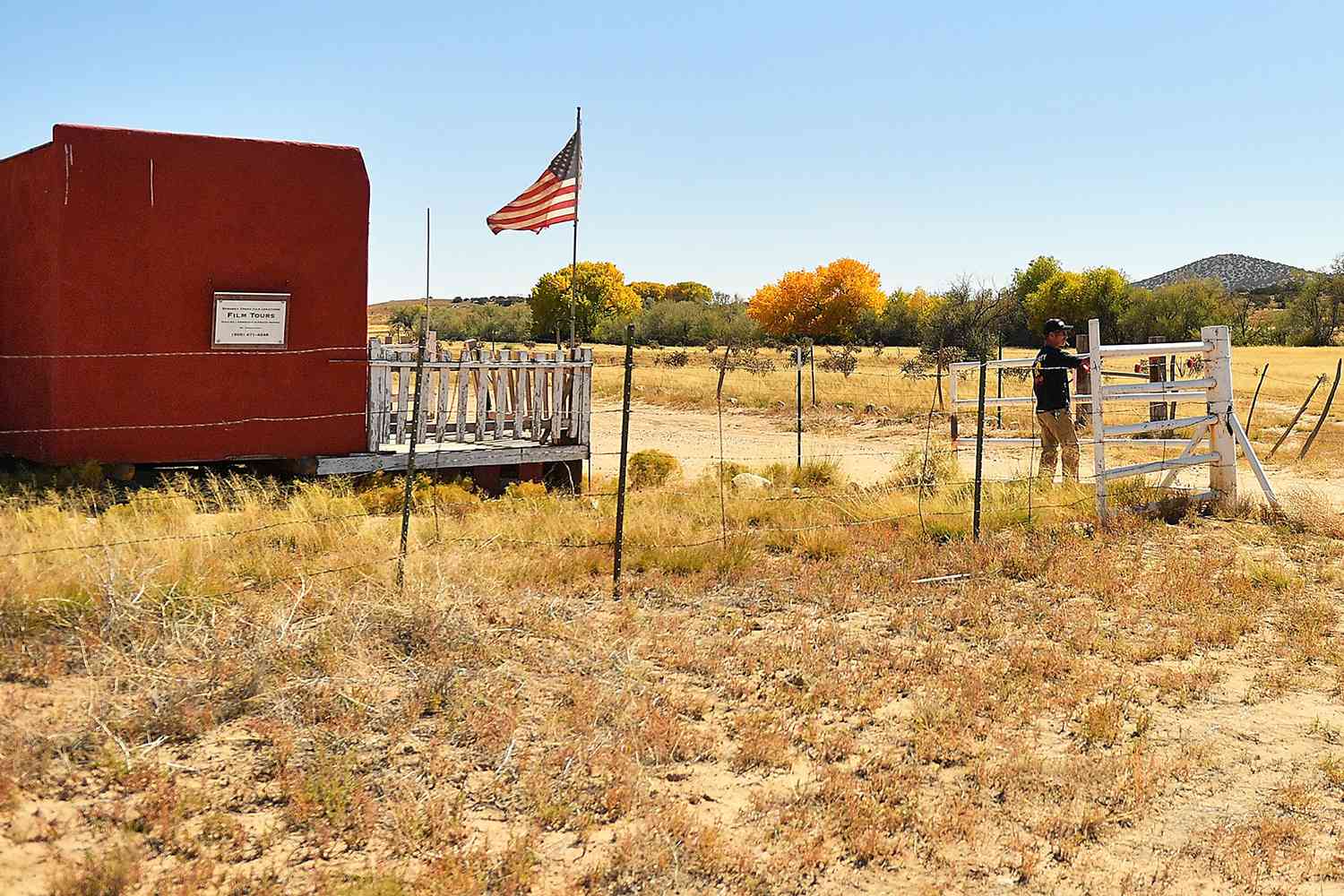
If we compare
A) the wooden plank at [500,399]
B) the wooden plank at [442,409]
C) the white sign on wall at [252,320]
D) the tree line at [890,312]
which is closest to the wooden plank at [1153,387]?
the wooden plank at [500,399]

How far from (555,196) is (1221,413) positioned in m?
7.77

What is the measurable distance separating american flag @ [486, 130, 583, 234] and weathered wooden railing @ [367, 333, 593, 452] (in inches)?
65.9

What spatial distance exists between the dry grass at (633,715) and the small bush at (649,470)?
15.6 feet

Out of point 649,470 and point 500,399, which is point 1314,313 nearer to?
point 649,470

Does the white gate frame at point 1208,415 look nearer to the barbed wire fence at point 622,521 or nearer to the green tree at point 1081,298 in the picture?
the barbed wire fence at point 622,521

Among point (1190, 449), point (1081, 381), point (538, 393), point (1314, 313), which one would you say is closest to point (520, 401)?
point (538, 393)

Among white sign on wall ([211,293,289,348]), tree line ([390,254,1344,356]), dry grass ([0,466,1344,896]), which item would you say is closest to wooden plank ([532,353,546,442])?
white sign on wall ([211,293,289,348])

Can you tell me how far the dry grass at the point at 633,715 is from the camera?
4426mm

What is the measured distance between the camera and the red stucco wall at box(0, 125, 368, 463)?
1034 cm

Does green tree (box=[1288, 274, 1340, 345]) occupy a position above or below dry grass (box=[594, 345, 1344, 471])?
above

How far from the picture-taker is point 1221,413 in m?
11.8

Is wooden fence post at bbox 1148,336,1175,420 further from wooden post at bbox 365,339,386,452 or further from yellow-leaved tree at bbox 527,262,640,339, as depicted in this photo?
yellow-leaved tree at bbox 527,262,640,339

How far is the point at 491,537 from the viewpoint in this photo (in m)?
8.77

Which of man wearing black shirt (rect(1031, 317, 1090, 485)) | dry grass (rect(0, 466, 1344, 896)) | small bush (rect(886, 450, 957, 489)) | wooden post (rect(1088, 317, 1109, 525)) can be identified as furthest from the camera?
small bush (rect(886, 450, 957, 489))
